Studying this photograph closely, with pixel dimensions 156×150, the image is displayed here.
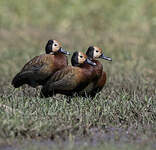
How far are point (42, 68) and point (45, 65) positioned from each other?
0.06 meters

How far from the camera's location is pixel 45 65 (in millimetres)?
7250

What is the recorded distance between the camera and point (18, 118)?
5.43 m

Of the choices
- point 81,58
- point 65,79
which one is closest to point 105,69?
point 81,58

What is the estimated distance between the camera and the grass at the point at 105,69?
17.3 feet

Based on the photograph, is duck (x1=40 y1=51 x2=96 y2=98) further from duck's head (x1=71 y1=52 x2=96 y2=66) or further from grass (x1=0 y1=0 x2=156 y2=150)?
grass (x1=0 y1=0 x2=156 y2=150)

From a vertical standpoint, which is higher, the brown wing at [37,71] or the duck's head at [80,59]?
the duck's head at [80,59]

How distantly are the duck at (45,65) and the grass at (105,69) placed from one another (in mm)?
265

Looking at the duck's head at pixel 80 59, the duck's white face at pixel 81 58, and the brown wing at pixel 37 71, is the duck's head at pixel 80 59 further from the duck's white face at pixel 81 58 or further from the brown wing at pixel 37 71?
the brown wing at pixel 37 71

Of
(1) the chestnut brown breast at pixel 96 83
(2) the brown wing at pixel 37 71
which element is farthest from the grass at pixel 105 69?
(2) the brown wing at pixel 37 71

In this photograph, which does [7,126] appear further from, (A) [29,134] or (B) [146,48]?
(B) [146,48]

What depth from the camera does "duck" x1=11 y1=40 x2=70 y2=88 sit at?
23.7ft

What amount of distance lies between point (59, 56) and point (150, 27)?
822cm

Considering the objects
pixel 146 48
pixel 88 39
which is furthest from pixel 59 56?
pixel 88 39

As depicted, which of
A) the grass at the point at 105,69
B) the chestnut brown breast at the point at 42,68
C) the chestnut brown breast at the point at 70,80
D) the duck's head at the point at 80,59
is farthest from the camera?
the chestnut brown breast at the point at 42,68
